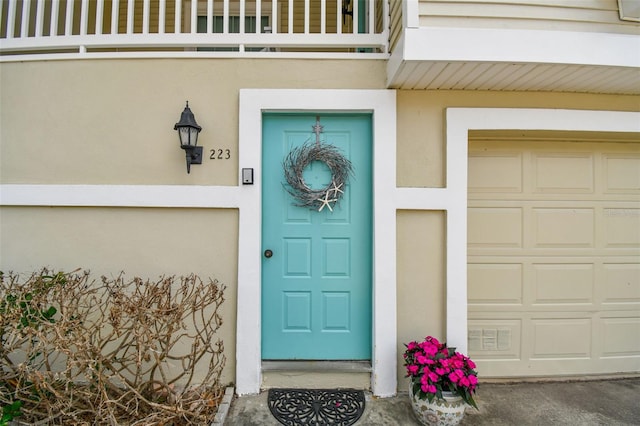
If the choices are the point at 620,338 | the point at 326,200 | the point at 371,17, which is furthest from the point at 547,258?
the point at 371,17

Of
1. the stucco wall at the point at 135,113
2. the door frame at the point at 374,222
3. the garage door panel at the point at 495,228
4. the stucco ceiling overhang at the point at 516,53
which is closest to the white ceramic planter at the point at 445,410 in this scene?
the door frame at the point at 374,222

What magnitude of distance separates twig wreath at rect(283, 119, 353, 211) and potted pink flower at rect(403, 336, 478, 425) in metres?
1.38

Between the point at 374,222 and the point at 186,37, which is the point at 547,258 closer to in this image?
the point at 374,222

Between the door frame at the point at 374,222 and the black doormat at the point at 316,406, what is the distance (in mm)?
196

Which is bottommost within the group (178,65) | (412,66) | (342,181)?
(342,181)

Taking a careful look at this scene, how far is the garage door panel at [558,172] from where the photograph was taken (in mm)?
2830

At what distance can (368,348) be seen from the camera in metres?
2.64

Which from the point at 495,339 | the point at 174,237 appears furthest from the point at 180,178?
the point at 495,339

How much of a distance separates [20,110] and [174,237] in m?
1.74

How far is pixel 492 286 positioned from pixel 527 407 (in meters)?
0.94

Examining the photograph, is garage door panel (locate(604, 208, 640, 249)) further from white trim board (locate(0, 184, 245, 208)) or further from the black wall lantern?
the black wall lantern

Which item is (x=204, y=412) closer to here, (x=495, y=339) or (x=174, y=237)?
(x=174, y=237)

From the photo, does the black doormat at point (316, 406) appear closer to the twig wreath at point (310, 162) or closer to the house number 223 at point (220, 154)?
the twig wreath at point (310, 162)

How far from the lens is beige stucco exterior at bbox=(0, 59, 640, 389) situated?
2.57m
